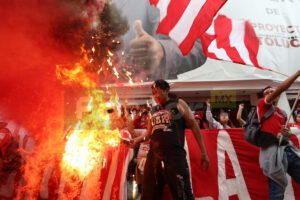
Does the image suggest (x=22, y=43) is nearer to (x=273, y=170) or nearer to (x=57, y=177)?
(x=57, y=177)

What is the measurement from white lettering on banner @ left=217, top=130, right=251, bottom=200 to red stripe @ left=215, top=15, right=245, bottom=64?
1377mm

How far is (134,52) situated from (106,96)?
2.52 meters

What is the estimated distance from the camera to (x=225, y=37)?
404 cm

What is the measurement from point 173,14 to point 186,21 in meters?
0.31

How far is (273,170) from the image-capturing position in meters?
2.40

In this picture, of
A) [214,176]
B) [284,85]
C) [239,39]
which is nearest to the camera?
[284,85]

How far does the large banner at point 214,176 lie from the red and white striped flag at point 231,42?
134 cm

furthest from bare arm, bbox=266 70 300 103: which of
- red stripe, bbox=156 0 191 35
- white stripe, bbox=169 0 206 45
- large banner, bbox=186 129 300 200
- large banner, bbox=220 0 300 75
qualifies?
large banner, bbox=220 0 300 75

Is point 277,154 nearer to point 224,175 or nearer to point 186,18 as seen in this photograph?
Answer: point 224,175

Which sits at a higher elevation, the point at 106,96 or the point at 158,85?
the point at 106,96

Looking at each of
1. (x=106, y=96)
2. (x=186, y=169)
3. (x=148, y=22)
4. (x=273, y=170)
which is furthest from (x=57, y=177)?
(x=148, y=22)

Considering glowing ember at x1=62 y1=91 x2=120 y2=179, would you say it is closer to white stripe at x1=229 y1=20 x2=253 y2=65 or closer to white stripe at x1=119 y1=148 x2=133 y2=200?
white stripe at x1=119 y1=148 x2=133 y2=200

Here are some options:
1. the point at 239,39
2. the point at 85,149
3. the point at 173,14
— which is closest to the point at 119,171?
the point at 85,149

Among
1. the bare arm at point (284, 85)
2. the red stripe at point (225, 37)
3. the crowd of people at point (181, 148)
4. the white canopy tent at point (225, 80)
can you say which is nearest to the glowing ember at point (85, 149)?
the crowd of people at point (181, 148)
